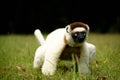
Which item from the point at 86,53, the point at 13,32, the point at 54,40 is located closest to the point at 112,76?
the point at 86,53

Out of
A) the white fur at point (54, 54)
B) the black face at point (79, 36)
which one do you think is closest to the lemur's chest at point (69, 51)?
the white fur at point (54, 54)

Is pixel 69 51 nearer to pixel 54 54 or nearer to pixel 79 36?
pixel 54 54

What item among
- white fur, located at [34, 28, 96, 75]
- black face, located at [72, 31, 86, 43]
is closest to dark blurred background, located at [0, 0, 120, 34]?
white fur, located at [34, 28, 96, 75]

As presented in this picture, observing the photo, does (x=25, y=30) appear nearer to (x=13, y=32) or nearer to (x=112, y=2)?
(x=13, y=32)

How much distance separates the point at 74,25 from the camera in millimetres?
4762

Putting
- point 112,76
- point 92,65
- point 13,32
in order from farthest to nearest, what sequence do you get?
point 13,32 < point 92,65 < point 112,76

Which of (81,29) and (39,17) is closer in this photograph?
(81,29)

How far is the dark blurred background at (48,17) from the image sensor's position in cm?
1725

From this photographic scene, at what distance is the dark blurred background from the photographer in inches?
679

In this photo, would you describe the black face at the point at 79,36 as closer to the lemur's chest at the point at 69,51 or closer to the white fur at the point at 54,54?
the white fur at the point at 54,54

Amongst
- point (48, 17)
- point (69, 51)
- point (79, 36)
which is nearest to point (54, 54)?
point (69, 51)

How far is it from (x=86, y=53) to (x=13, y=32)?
12.2 meters

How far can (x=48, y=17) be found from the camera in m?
17.9

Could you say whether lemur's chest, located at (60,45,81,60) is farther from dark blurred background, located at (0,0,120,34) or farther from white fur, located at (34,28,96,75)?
dark blurred background, located at (0,0,120,34)
